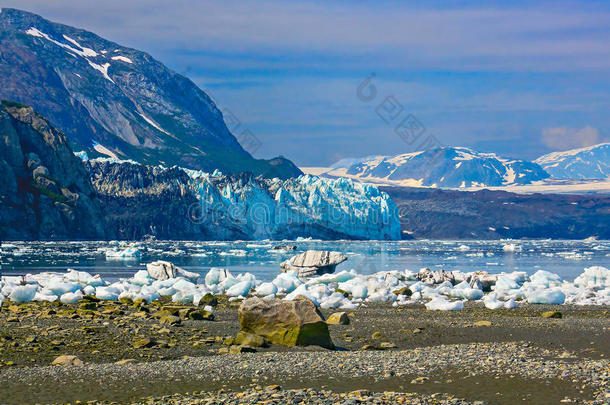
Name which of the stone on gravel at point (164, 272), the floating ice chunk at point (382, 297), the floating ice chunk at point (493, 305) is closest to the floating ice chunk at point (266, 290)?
the floating ice chunk at point (382, 297)

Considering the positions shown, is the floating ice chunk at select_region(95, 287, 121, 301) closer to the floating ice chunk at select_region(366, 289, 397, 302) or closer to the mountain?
the floating ice chunk at select_region(366, 289, 397, 302)

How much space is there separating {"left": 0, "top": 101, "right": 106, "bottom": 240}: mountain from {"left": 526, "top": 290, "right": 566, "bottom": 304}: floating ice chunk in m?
82.3

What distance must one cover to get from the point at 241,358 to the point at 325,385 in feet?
7.59

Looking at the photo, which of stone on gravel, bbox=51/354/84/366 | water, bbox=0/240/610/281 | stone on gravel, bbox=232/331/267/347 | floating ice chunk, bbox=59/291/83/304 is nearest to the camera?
stone on gravel, bbox=51/354/84/366

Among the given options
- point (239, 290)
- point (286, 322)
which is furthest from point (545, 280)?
point (286, 322)

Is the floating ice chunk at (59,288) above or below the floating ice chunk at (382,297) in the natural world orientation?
above

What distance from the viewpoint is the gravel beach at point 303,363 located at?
957 centimetres

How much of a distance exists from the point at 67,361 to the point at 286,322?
4.12 m

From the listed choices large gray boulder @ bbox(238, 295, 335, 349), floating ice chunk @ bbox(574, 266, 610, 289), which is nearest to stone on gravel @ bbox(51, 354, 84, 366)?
large gray boulder @ bbox(238, 295, 335, 349)

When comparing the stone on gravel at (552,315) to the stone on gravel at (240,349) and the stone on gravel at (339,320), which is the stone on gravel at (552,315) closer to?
the stone on gravel at (339,320)

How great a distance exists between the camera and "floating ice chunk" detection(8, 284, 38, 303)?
20438 millimetres

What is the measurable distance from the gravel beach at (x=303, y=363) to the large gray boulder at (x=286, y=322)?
0.92 feet

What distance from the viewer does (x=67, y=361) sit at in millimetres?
11383

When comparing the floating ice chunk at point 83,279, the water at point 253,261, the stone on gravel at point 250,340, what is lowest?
the water at point 253,261
